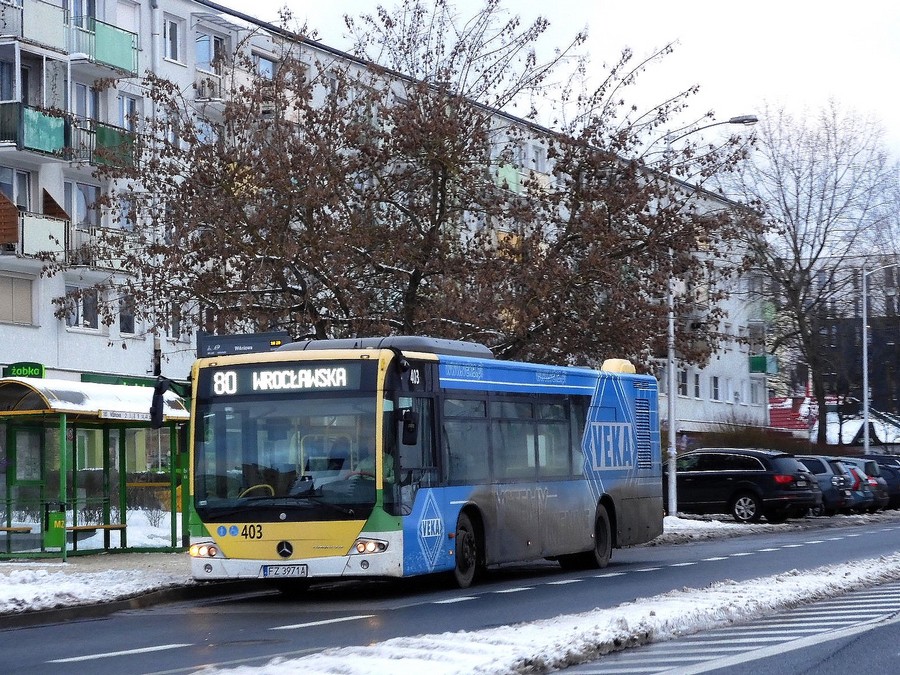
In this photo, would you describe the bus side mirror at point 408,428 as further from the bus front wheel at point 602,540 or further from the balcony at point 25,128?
the balcony at point 25,128

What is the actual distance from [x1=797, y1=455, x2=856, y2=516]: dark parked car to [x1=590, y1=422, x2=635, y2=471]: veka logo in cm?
1861

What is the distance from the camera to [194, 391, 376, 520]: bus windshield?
17.7m

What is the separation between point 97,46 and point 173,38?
5.29 m

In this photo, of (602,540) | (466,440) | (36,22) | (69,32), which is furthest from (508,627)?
(69,32)

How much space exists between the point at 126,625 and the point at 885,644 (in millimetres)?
7011

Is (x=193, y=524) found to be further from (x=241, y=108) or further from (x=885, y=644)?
(x=241, y=108)

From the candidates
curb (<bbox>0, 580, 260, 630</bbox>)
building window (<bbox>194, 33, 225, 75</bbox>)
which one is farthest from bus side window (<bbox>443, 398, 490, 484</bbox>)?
building window (<bbox>194, 33, 225, 75</bbox>)

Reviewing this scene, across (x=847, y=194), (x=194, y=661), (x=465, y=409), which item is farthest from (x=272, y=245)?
(x=847, y=194)

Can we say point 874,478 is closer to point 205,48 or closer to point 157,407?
point 205,48

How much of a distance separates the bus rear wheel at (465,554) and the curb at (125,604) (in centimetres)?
261

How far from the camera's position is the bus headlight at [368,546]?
17.5m

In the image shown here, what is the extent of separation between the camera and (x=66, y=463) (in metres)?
23.9

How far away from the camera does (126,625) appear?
15.5 meters

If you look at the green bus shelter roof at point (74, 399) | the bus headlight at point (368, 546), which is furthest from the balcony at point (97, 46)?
the bus headlight at point (368, 546)
